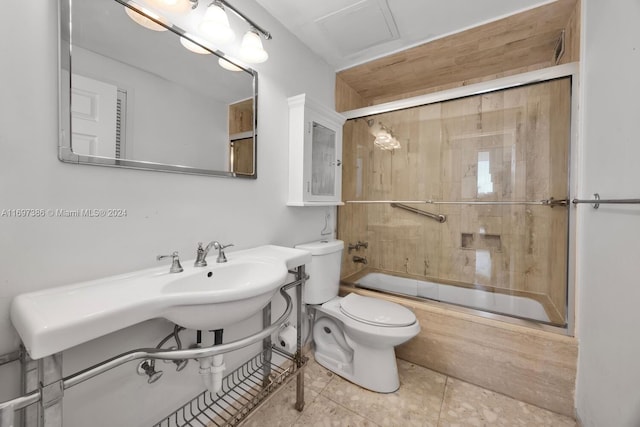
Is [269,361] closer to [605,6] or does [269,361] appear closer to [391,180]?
[391,180]

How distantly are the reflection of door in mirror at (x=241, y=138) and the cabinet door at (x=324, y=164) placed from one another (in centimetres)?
43

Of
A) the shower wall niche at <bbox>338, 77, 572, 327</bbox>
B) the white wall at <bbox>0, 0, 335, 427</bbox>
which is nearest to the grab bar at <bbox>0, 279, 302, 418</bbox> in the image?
the white wall at <bbox>0, 0, 335, 427</bbox>

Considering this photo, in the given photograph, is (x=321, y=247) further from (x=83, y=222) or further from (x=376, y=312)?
(x=83, y=222)

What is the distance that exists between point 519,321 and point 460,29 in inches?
72.2

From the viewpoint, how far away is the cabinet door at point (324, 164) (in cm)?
169

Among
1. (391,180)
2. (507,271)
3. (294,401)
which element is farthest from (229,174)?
(507,271)

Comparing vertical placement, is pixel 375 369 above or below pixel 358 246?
below

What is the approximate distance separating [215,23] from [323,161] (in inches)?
38.6

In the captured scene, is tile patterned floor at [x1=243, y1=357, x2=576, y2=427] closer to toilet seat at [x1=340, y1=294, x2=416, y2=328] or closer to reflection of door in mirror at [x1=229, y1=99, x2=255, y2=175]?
toilet seat at [x1=340, y1=294, x2=416, y2=328]

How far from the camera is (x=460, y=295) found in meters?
1.90

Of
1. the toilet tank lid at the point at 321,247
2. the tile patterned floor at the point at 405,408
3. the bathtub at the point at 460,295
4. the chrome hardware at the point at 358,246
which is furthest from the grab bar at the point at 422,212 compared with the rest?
the tile patterned floor at the point at 405,408

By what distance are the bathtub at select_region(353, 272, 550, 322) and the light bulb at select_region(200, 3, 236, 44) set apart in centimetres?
181

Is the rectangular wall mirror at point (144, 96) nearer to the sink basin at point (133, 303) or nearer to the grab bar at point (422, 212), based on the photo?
the sink basin at point (133, 303)

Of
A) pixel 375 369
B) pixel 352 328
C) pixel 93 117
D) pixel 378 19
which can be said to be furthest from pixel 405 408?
pixel 378 19
